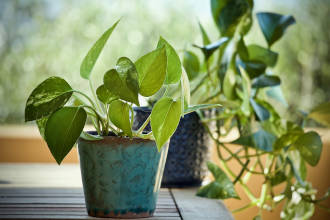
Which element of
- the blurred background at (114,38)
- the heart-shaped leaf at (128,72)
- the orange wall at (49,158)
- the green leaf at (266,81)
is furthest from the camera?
the blurred background at (114,38)

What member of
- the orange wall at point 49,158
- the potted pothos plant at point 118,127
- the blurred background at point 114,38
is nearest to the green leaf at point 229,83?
the potted pothos plant at point 118,127

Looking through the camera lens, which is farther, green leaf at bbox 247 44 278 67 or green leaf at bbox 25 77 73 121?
green leaf at bbox 247 44 278 67

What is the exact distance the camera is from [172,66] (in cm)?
52

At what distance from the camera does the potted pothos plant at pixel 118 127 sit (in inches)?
19.5

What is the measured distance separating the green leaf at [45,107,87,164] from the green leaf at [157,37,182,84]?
102 millimetres

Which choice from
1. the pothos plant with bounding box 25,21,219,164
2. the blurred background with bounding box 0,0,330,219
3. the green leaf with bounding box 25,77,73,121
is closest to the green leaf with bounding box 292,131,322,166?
the pothos plant with bounding box 25,21,219,164

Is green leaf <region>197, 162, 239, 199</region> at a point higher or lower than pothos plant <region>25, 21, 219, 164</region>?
lower

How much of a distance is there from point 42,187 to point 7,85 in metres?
3.12

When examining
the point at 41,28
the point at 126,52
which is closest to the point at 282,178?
the point at 126,52

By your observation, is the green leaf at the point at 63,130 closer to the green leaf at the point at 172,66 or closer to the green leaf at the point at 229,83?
the green leaf at the point at 172,66

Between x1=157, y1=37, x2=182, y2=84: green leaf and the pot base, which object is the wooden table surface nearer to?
the pot base

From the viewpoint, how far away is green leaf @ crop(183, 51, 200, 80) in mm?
874

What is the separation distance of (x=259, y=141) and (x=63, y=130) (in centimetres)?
39

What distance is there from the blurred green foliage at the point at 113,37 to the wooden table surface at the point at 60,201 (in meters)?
2.85
